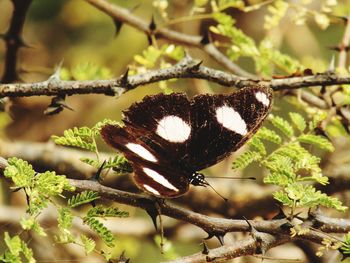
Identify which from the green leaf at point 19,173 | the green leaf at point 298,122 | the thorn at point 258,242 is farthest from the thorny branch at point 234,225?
the green leaf at point 298,122

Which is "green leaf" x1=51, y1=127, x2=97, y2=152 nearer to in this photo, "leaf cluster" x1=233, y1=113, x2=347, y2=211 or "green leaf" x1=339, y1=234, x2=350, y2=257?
"leaf cluster" x1=233, y1=113, x2=347, y2=211

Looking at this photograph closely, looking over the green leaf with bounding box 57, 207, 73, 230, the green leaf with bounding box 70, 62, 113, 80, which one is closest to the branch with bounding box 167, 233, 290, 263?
the green leaf with bounding box 57, 207, 73, 230

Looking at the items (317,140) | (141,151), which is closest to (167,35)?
(317,140)

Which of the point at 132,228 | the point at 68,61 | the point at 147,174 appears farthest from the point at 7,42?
the point at 68,61

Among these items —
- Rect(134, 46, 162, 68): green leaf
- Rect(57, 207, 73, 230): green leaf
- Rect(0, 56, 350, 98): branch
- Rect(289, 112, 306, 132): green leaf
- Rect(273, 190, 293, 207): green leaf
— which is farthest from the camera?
Rect(134, 46, 162, 68): green leaf

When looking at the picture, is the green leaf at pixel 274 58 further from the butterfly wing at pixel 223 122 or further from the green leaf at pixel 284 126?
the butterfly wing at pixel 223 122
